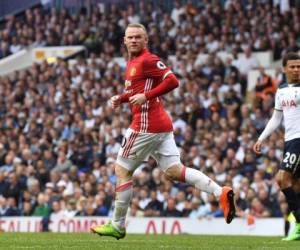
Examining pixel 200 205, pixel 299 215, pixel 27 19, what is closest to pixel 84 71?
pixel 27 19

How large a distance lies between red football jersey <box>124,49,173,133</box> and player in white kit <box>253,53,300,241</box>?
175 cm

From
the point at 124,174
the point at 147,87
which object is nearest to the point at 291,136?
the point at 147,87

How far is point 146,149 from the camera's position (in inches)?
481

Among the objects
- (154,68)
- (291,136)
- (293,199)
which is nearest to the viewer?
(154,68)

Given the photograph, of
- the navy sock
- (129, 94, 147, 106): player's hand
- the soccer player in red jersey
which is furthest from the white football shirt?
(129, 94, 147, 106): player's hand

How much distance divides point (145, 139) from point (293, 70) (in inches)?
90.0

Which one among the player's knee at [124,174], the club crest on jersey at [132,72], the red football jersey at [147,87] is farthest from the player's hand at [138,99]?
the player's knee at [124,174]

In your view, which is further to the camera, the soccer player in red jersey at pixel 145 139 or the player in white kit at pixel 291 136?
the player in white kit at pixel 291 136

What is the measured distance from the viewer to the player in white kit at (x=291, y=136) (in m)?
13.1

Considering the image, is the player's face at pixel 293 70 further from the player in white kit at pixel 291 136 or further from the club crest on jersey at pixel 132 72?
the club crest on jersey at pixel 132 72

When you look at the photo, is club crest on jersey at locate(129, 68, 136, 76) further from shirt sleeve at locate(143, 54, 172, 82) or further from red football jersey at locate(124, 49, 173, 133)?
shirt sleeve at locate(143, 54, 172, 82)

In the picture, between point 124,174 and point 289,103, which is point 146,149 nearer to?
point 124,174

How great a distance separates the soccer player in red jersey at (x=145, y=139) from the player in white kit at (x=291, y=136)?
4.63 ft

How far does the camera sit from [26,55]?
33.6m
